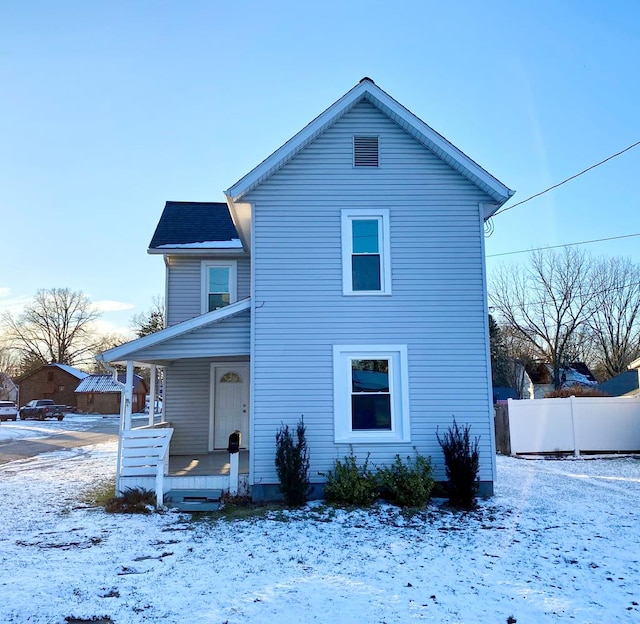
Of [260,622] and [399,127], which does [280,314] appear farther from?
[260,622]

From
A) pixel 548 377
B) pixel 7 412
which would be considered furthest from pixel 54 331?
pixel 548 377

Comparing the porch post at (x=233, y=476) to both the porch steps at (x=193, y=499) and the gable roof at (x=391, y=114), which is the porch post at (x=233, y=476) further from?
the gable roof at (x=391, y=114)

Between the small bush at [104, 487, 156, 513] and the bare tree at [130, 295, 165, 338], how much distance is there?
17383mm

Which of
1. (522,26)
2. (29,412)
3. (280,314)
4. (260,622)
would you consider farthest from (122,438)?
(29,412)

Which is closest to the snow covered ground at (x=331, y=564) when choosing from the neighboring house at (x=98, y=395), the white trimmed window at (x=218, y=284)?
the white trimmed window at (x=218, y=284)

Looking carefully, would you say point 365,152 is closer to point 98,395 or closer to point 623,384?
point 623,384

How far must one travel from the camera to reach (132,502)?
917cm

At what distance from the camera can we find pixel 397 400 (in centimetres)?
980

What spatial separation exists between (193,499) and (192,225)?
7.88 m

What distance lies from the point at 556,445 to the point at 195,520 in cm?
1221

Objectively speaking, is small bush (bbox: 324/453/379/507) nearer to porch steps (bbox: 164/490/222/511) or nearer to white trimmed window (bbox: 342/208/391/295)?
porch steps (bbox: 164/490/222/511)

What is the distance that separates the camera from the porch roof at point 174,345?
977cm

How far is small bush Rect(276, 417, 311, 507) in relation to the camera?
9.02 meters

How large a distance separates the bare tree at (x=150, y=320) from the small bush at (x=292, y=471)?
18.5m
